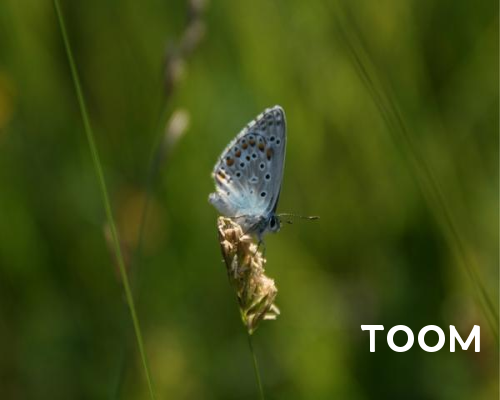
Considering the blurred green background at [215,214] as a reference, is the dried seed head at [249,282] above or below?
below

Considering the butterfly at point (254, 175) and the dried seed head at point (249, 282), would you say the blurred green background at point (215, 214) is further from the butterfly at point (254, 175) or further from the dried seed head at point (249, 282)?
the dried seed head at point (249, 282)

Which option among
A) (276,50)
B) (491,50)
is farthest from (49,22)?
(491,50)

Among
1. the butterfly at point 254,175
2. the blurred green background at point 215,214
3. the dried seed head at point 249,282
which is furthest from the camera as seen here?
the blurred green background at point 215,214

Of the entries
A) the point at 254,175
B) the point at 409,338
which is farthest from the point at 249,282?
the point at 409,338

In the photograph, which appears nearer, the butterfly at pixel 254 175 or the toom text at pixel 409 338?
the butterfly at pixel 254 175

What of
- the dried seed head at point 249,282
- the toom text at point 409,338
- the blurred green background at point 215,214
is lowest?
the dried seed head at point 249,282

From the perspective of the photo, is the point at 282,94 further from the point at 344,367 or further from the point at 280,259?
the point at 344,367

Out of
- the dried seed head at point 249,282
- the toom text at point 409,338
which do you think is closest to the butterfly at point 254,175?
the dried seed head at point 249,282

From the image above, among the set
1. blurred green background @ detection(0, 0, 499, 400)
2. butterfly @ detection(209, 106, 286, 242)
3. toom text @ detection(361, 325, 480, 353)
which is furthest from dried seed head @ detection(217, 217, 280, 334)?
toom text @ detection(361, 325, 480, 353)
